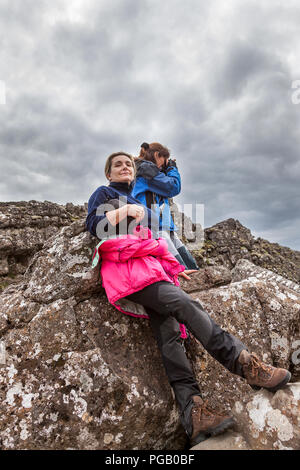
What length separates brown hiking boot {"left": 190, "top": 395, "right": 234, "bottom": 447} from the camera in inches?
129

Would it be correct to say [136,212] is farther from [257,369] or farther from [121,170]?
[257,369]

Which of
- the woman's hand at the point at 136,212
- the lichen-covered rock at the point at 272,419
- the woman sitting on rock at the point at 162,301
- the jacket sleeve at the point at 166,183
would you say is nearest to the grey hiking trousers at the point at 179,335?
the woman sitting on rock at the point at 162,301

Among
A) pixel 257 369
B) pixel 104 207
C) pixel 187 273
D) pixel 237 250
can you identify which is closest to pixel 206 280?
pixel 187 273

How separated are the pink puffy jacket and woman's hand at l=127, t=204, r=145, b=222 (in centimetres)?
33

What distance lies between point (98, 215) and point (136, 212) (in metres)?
0.67

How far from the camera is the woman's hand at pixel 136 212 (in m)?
4.58

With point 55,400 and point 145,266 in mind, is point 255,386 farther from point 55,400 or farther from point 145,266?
point 55,400

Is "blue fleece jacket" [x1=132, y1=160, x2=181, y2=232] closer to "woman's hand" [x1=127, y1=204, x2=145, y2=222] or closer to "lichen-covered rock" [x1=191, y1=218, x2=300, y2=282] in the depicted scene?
"woman's hand" [x1=127, y1=204, x2=145, y2=222]

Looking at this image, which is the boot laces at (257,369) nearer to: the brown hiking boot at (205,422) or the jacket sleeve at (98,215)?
the brown hiking boot at (205,422)

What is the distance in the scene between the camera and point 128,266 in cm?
418

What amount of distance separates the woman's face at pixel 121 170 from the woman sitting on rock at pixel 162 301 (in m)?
0.02

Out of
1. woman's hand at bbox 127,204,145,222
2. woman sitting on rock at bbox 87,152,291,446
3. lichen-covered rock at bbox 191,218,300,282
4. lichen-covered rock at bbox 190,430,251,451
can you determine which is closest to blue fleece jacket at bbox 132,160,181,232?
woman sitting on rock at bbox 87,152,291,446

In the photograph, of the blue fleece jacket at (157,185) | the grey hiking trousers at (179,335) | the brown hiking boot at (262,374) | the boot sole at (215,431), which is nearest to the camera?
the boot sole at (215,431)

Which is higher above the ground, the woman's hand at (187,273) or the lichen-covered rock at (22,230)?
the lichen-covered rock at (22,230)
